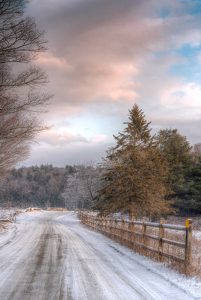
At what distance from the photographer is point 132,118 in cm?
2164

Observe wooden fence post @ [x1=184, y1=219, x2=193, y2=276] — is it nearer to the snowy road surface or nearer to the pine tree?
the snowy road surface

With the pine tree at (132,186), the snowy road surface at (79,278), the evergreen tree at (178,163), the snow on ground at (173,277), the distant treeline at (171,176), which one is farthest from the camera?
the evergreen tree at (178,163)

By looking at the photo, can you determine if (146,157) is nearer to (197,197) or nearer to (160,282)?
(160,282)

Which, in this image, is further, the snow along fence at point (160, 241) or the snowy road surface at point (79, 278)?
the snow along fence at point (160, 241)

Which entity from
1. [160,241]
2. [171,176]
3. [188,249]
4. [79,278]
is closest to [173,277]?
[188,249]

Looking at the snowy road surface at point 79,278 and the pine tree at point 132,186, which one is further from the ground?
the pine tree at point 132,186

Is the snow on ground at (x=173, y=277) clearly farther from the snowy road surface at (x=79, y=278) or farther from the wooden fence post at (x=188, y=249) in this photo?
the wooden fence post at (x=188, y=249)

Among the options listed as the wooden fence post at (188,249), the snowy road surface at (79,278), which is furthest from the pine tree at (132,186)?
the wooden fence post at (188,249)

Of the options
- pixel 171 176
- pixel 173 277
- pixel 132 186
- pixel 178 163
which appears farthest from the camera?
pixel 178 163

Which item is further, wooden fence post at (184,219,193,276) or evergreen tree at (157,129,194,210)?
evergreen tree at (157,129,194,210)

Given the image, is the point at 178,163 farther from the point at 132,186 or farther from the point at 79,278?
the point at 79,278

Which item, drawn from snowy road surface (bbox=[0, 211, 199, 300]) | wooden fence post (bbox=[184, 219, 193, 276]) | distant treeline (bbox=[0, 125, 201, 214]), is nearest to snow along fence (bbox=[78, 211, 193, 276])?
wooden fence post (bbox=[184, 219, 193, 276])

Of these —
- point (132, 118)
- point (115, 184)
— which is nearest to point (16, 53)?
point (115, 184)

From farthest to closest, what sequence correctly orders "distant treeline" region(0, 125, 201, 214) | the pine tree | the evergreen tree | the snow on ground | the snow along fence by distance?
1. the evergreen tree
2. "distant treeline" region(0, 125, 201, 214)
3. the pine tree
4. the snow along fence
5. the snow on ground
